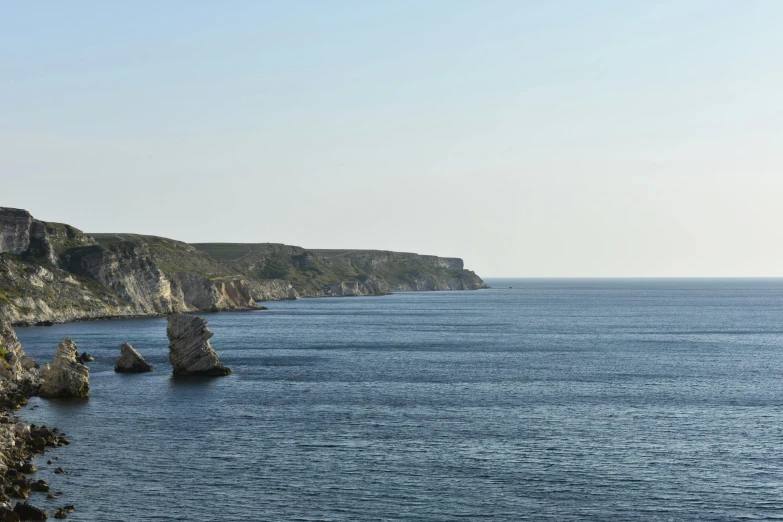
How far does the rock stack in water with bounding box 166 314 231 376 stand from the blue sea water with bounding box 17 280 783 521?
3089 mm

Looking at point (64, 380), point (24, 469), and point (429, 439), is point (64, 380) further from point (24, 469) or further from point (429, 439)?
point (429, 439)

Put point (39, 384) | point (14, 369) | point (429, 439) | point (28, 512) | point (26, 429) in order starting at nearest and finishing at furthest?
point (28, 512) < point (26, 429) < point (429, 439) < point (14, 369) < point (39, 384)


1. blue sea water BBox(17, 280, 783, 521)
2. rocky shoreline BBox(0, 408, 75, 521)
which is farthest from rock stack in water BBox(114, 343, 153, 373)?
rocky shoreline BBox(0, 408, 75, 521)

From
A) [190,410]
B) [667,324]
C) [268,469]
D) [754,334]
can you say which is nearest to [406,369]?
[190,410]

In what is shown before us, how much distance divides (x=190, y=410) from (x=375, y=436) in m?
22.4

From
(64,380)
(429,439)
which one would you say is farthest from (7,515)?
(64,380)

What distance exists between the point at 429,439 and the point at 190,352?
48.4 m

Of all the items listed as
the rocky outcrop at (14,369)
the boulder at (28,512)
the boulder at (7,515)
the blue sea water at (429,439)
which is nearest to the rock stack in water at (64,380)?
the rocky outcrop at (14,369)

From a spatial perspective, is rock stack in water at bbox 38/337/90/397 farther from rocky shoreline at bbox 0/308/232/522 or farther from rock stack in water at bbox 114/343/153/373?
rock stack in water at bbox 114/343/153/373

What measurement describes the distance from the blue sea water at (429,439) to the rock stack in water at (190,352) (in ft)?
10.1

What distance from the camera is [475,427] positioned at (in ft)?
238

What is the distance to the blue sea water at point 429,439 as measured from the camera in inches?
2028

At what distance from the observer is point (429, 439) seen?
67.9 metres

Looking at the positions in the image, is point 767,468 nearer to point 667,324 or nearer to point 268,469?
point 268,469
